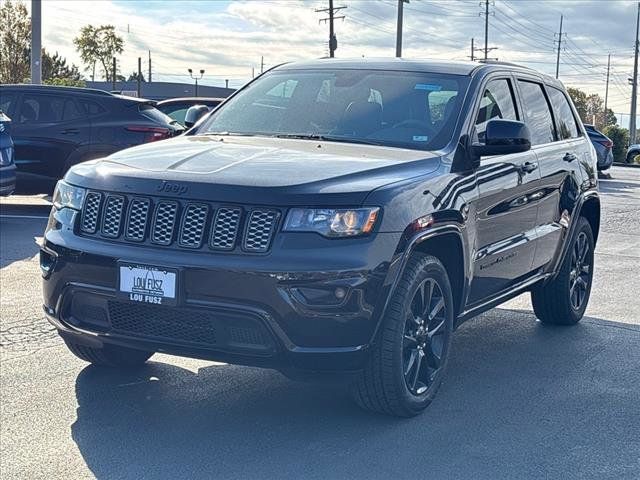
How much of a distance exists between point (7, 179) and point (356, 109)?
652 centimetres

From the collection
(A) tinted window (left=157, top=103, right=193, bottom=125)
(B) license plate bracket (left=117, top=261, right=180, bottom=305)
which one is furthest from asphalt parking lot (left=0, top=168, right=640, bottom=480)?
(A) tinted window (left=157, top=103, right=193, bottom=125)

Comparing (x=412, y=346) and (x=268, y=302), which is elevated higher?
(x=268, y=302)

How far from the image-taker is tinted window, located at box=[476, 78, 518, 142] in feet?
18.5

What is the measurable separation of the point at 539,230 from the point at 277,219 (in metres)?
2.62

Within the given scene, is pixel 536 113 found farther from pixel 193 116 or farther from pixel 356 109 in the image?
pixel 193 116

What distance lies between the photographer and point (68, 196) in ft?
15.8

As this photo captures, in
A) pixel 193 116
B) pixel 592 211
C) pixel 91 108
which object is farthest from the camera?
pixel 91 108

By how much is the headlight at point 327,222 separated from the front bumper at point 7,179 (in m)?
7.48

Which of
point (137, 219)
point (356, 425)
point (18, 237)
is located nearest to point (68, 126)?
point (18, 237)

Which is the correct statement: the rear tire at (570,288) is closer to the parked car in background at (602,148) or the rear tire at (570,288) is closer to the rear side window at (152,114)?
the rear side window at (152,114)

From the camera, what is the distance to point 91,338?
465 centimetres

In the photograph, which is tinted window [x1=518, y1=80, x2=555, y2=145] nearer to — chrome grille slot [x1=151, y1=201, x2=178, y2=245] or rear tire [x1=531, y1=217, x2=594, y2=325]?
rear tire [x1=531, y1=217, x2=594, y2=325]

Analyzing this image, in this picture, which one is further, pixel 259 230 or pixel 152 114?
pixel 152 114

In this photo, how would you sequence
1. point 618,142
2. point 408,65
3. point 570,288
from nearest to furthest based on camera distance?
1. point 408,65
2. point 570,288
3. point 618,142
